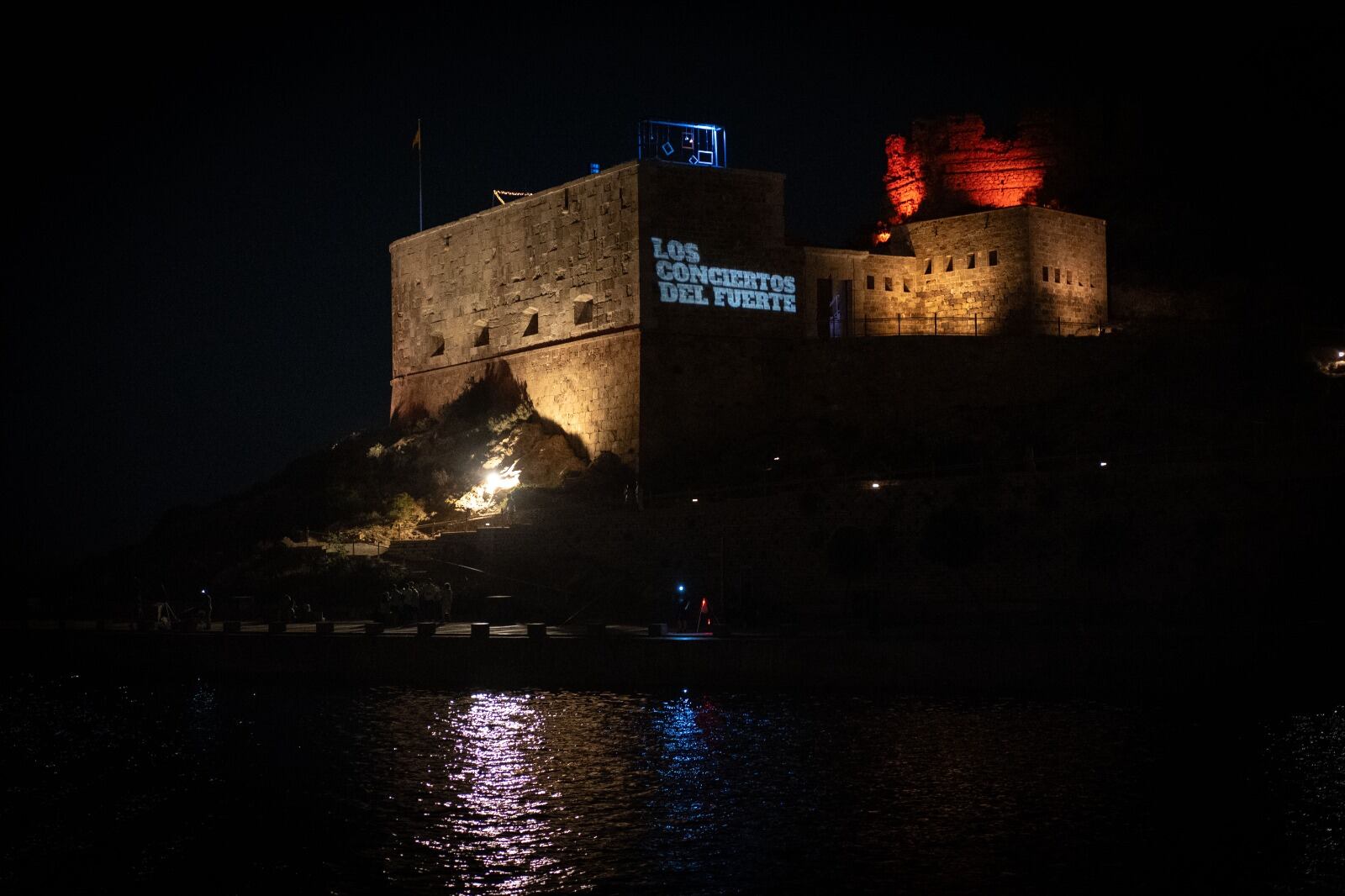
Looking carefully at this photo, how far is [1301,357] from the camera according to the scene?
3691cm

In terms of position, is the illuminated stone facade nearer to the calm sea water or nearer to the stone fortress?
the stone fortress

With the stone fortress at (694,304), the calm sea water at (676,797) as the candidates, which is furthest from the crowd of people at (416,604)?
the stone fortress at (694,304)

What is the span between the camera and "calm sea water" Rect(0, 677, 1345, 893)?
1520 cm

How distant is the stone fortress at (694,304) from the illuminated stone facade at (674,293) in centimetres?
4

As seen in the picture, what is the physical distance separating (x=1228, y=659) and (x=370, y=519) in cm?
2032

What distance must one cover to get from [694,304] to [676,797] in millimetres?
19317

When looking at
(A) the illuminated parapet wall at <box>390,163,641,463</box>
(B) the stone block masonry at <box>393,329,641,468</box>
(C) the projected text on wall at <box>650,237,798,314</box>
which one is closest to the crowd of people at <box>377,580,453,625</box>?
(B) the stone block masonry at <box>393,329,641,468</box>

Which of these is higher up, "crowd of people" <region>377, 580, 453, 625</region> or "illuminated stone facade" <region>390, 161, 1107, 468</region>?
"illuminated stone facade" <region>390, 161, 1107, 468</region>

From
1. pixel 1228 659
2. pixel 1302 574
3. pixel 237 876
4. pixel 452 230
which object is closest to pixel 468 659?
pixel 237 876

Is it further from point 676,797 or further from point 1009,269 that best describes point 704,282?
point 676,797

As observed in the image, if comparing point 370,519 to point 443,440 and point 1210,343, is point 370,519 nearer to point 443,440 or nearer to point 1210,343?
point 443,440

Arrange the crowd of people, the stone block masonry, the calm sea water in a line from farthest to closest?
the stone block masonry → the crowd of people → the calm sea water

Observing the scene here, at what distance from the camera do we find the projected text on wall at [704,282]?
35750mm

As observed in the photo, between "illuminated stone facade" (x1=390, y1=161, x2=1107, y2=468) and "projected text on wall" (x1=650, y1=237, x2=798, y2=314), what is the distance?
0.13 ft
